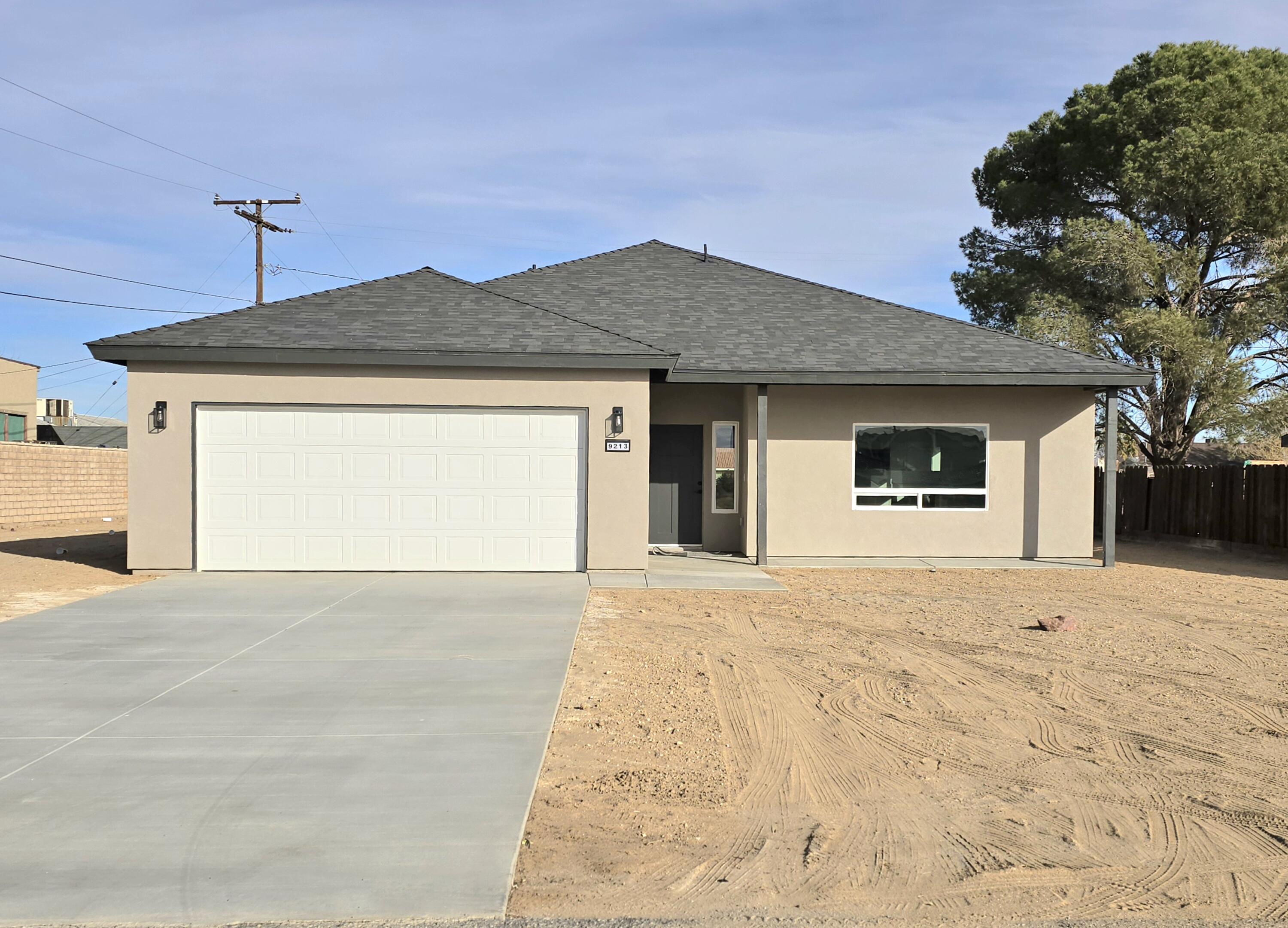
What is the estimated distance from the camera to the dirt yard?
13.1 feet

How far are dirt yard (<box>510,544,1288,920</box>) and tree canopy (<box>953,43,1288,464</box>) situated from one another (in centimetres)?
1541

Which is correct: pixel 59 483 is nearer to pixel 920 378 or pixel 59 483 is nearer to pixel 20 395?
pixel 920 378

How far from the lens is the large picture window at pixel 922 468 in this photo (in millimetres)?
15695

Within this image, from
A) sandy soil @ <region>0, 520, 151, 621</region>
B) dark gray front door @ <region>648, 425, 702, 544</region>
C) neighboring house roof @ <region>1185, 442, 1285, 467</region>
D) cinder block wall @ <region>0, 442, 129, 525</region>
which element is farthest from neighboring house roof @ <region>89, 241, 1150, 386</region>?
neighboring house roof @ <region>1185, 442, 1285, 467</region>

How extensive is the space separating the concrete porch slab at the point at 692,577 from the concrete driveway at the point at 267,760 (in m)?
2.76

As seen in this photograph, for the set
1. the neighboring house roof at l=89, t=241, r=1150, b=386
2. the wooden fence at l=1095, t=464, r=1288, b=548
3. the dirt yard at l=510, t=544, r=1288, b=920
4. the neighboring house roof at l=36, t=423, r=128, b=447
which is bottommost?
the dirt yard at l=510, t=544, r=1288, b=920

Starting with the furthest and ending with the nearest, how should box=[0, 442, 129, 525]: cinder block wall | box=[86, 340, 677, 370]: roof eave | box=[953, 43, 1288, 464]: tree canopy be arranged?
box=[953, 43, 1288, 464]: tree canopy < box=[0, 442, 129, 525]: cinder block wall < box=[86, 340, 677, 370]: roof eave

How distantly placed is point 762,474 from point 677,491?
7.97 feet

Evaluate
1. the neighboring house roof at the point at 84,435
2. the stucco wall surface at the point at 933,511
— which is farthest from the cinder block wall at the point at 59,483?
the neighboring house roof at the point at 84,435

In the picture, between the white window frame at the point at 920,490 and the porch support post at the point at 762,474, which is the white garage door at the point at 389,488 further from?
the white window frame at the point at 920,490

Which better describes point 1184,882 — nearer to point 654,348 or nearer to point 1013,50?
point 654,348

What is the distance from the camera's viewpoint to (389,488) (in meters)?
13.2

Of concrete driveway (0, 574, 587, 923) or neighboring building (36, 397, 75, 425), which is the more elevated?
neighboring building (36, 397, 75, 425)

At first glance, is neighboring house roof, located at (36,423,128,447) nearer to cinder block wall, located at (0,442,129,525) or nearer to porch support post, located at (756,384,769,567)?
cinder block wall, located at (0,442,129,525)
